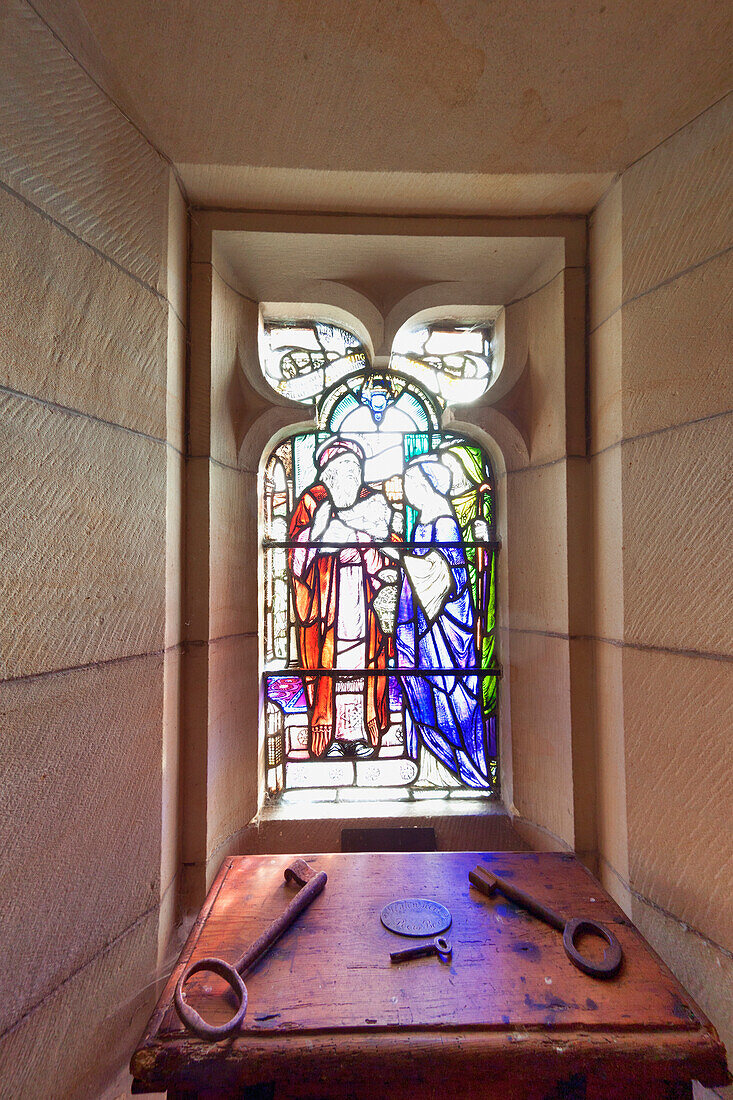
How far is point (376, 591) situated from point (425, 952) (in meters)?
1.12

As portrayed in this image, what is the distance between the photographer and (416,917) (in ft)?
3.77

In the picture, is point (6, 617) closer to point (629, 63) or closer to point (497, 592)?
point (497, 592)

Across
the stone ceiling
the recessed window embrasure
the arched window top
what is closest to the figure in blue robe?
the recessed window embrasure

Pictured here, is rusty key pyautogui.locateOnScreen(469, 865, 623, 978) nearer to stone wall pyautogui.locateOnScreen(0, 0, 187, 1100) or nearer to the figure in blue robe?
the figure in blue robe

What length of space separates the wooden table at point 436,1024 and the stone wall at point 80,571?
317 mm

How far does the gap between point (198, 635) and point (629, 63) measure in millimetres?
1867

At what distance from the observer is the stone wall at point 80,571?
1060mm

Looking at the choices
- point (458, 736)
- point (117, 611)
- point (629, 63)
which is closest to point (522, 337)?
point (629, 63)

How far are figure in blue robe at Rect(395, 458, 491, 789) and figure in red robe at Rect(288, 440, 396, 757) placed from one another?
0.30 feet

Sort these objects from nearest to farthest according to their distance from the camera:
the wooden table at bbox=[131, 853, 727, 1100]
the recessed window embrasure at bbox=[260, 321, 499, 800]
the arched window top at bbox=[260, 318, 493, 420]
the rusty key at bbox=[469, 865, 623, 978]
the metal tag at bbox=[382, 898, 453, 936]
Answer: the wooden table at bbox=[131, 853, 727, 1100] → the rusty key at bbox=[469, 865, 623, 978] → the metal tag at bbox=[382, 898, 453, 936] → the recessed window embrasure at bbox=[260, 321, 499, 800] → the arched window top at bbox=[260, 318, 493, 420]

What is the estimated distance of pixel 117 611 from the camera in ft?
4.20

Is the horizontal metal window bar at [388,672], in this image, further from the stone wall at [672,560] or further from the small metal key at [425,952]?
the small metal key at [425,952]

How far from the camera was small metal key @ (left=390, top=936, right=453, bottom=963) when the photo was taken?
1.03 m

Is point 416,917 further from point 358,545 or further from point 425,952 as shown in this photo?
point 358,545
